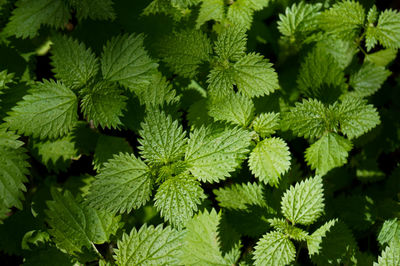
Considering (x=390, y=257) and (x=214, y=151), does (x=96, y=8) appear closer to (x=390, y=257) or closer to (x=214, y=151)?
(x=214, y=151)

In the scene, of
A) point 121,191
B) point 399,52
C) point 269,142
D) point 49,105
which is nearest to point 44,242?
point 121,191

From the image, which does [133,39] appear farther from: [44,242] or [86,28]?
[44,242]

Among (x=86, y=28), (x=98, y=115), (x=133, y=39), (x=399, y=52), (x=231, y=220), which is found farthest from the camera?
(x=399, y=52)

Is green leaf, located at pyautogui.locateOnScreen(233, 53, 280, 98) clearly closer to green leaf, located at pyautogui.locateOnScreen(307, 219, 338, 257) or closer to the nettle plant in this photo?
the nettle plant

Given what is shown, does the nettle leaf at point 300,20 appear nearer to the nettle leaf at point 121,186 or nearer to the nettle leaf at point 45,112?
the nettle leaf at point 121,186

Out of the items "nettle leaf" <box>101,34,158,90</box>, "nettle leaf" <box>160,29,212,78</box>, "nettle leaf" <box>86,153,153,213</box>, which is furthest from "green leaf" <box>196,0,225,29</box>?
"nettle leaf" <box>86,153,153,213</box>

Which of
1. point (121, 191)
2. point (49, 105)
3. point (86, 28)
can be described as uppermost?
point (86, 28)

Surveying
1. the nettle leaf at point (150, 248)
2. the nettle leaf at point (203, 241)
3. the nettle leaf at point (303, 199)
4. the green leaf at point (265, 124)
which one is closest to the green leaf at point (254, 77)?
the green leaf at point (265, 124)

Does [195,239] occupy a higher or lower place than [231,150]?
lower
